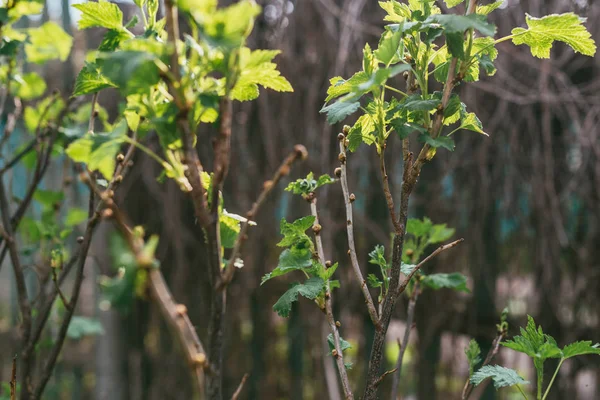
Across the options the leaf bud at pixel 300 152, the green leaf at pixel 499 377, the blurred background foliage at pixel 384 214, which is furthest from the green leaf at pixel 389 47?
the blurred background foliage at pixel 384 214

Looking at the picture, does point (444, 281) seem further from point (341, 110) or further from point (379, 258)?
point (341, 110)

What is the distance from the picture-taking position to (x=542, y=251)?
6.16 feet

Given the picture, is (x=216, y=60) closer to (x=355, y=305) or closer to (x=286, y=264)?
(x=286, y=264)

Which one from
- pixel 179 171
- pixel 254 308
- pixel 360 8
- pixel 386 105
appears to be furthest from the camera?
pixel 254 308

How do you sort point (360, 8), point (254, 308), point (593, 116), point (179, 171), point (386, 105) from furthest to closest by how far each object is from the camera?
point (254, 308), point (360, 8), point (593, 116), point (386, 105), point (179, 171)

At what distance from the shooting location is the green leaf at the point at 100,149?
19.6 inches

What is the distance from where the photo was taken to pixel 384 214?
6.73 feet

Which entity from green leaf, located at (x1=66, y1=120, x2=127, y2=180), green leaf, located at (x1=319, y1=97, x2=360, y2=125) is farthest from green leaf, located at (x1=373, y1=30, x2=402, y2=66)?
green leaf, located at (x1=66, y1=120, x2=127, y2=180)

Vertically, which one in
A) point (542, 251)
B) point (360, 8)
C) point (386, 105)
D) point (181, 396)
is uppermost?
point (360, 8)

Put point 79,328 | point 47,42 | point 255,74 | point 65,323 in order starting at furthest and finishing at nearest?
point 79,328, point 47,42, point 65,323, point 255,74

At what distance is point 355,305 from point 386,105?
1.50 m

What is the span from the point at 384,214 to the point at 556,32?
4.72 feet

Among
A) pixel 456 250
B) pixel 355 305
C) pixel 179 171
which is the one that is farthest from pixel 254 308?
pixel 179 171

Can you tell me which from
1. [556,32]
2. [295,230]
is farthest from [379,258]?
[556,32]
